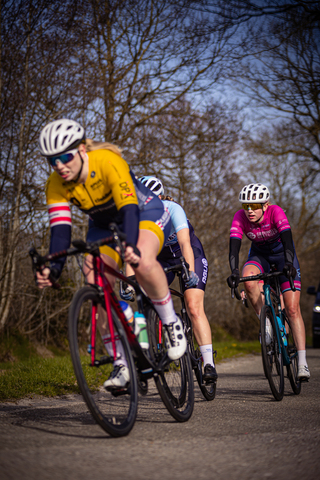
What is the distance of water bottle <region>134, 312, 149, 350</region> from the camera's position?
3.89 m

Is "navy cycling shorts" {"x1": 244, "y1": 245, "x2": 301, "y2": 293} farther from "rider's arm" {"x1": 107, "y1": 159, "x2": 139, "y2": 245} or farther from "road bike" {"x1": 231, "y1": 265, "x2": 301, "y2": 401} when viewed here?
"rider's arm" {"x1": 107, "y1": 159, "x2": 139, "y2": 245}

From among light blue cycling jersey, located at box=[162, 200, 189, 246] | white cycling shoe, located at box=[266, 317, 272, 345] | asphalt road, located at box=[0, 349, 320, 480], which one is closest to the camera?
asphalt road, located at box=[0, 349, 320, 480]

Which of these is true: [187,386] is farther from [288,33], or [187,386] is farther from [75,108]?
[75,108]

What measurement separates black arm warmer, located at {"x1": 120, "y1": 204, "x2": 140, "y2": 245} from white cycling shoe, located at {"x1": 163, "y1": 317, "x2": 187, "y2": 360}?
37.7 inches

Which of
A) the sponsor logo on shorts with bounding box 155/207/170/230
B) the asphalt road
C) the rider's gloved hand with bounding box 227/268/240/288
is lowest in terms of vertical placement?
the asphalt road

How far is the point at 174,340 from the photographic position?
418cm

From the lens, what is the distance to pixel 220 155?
14.8 m

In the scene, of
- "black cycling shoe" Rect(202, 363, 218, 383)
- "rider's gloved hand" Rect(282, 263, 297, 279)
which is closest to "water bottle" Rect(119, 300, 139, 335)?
"black cycling shoe" Rect(202, 363, 218, 383)

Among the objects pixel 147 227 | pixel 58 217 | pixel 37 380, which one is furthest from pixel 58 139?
pixel 37 380

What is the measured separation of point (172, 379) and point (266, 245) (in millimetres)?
2731

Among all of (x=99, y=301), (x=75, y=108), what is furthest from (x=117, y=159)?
(x=75, y=108)

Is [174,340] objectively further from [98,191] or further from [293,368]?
[293,368]

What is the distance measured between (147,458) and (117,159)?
6.83 ft

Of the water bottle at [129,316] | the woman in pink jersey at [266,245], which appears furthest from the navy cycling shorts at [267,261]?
the water bottle at [129,316]
